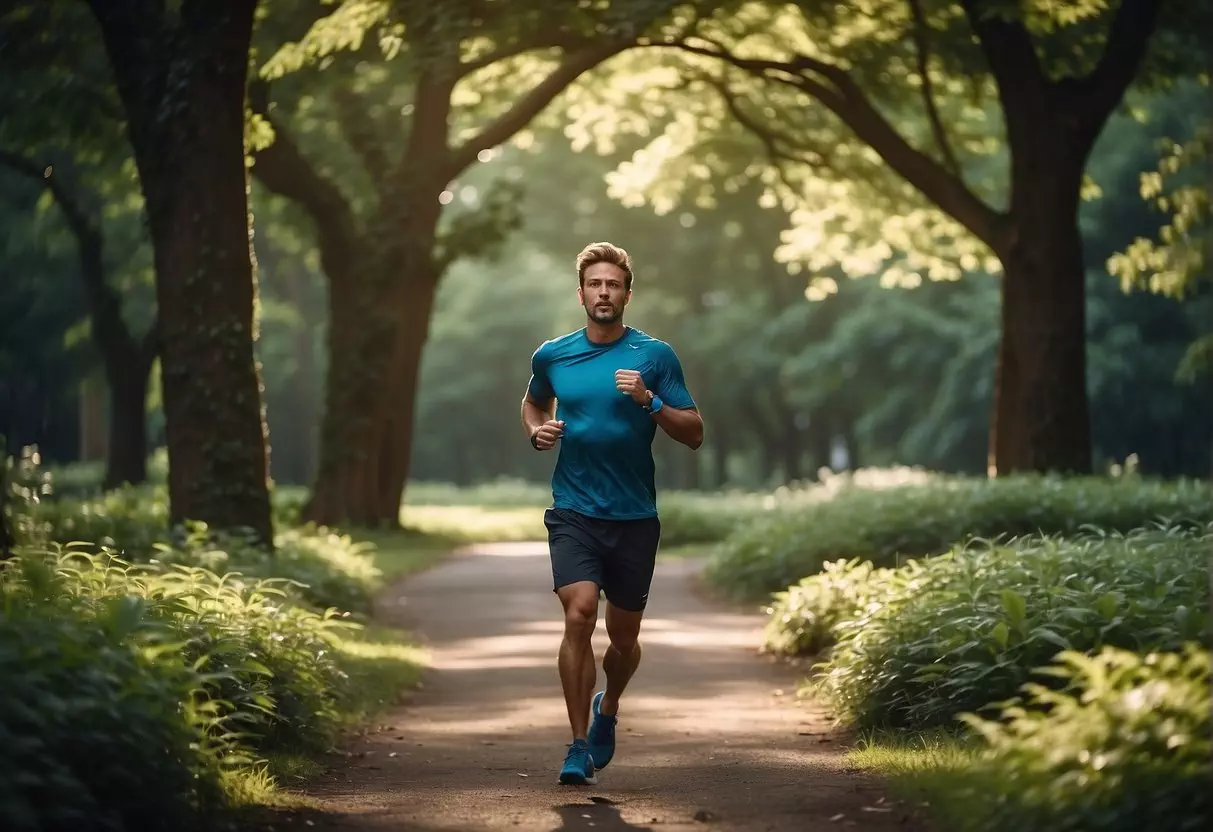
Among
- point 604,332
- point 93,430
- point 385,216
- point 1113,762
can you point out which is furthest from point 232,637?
point 93,430

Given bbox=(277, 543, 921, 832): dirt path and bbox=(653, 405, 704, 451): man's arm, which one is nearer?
bbox=(277, 543, 921, 832): dirt path

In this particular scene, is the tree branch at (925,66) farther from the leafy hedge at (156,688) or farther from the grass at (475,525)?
the grass at (475,525)

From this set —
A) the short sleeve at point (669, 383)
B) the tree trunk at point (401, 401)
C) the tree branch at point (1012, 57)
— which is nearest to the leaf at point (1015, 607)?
the short sleeve at point (669, 383)

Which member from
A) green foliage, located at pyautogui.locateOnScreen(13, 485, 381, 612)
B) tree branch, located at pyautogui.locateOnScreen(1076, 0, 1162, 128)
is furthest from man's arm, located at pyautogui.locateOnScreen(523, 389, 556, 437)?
tree branch, located at pyautogui.locateOnScreen(1076, 0, 1162, 128)

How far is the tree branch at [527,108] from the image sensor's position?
2332 centimetres

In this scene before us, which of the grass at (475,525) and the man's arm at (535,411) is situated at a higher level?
the man's arm at (535,411)

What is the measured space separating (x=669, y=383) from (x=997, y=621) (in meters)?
2.13

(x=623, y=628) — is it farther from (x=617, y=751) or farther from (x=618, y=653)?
(x=617, y=751)

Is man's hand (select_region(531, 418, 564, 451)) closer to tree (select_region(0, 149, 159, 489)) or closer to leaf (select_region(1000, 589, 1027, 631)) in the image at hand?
leaf (select_region(1000, 589, 1027, 631))

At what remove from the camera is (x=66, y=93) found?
64.8 ft

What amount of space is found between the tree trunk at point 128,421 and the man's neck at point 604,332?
26.2m

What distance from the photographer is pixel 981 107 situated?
22.7 metres

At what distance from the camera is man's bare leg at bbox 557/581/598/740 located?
7.78 meters

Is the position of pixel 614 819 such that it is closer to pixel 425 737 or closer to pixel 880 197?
pixel 425 737
